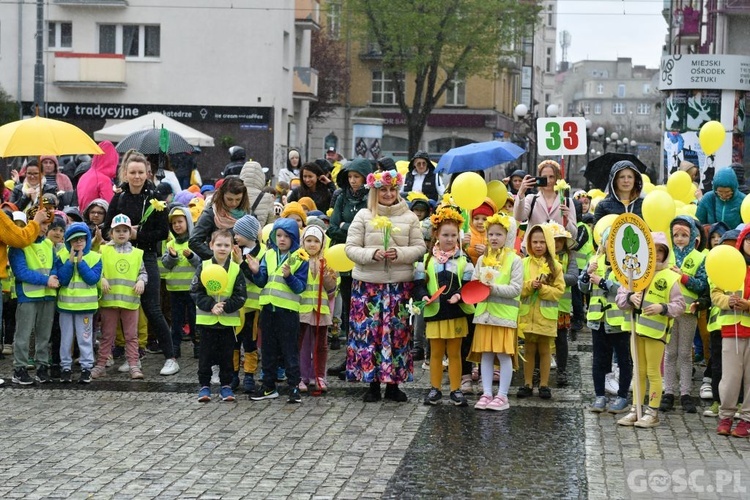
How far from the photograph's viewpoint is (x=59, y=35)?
4481cm

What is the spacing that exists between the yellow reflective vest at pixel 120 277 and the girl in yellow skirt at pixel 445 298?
2.86 metres

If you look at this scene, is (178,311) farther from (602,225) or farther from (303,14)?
(303,14)

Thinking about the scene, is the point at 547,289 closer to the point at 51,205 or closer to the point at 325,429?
the point at 325,429

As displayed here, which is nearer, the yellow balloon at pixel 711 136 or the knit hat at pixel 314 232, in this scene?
the knit hat at pixel 314 232

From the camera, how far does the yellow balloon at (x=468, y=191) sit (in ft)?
38.0

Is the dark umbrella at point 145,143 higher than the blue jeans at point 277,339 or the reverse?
higher

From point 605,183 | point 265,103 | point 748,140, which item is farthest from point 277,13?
point 605,183

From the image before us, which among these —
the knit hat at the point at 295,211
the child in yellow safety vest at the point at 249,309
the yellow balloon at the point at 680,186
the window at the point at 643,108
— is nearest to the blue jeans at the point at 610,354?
the child in yellow safety vest at the point at 249,309

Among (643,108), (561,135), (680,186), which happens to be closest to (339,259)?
(680,186)

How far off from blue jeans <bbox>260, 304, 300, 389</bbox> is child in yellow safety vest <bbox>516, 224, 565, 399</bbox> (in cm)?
196

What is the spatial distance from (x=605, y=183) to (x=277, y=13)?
31753 millimetres

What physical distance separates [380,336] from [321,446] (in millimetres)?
1908

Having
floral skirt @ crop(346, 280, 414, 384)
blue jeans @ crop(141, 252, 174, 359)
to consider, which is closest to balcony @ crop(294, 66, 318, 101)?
blue jeans @ crop(141, 252, 174, 359)

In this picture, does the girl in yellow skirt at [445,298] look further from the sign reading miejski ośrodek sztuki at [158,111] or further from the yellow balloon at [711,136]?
the sign reading miejski ośrodek sztuki at [158,111]
